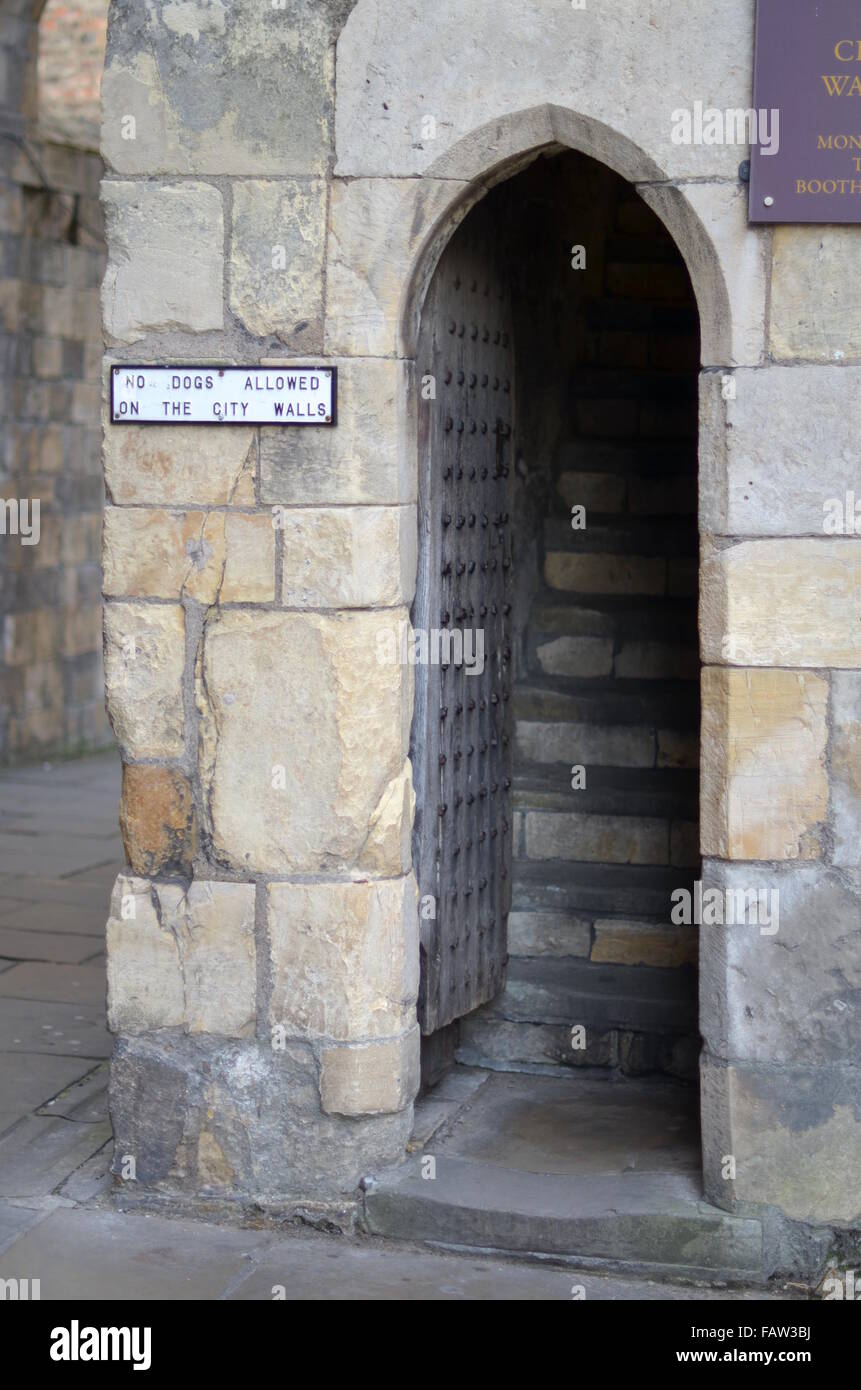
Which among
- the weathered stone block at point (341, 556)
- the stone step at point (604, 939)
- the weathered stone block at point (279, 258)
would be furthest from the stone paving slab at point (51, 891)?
the weathered stone block at point (279, 258)

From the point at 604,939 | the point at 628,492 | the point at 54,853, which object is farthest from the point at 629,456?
the point at 54,853

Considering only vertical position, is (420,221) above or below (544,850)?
above

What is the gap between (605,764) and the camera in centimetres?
460

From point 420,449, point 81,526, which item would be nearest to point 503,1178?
point 420,449

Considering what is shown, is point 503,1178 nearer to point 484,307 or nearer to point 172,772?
point 172,772

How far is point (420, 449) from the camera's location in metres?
3.78

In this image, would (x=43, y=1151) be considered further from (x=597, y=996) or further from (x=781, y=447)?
(x=781, y=447)

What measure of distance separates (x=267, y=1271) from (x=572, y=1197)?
0.65m

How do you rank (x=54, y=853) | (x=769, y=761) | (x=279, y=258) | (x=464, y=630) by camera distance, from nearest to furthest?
(x=769, y=761) < (x=279, y=258) < (x=464, y=630) < (x=54, y=853)

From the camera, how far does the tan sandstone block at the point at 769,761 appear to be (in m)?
3.37

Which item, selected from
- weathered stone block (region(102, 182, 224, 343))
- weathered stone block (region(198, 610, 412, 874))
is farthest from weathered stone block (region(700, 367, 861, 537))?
weathered stone block (region(102, 182, 224, 343))

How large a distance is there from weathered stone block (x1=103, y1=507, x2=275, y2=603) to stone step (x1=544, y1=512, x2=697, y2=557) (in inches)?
50.4

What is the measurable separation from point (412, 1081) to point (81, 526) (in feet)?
21.9

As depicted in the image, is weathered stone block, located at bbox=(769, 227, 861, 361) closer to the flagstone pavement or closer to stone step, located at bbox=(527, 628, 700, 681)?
stone step, located at bbox=(527, 628, 700, 681)
